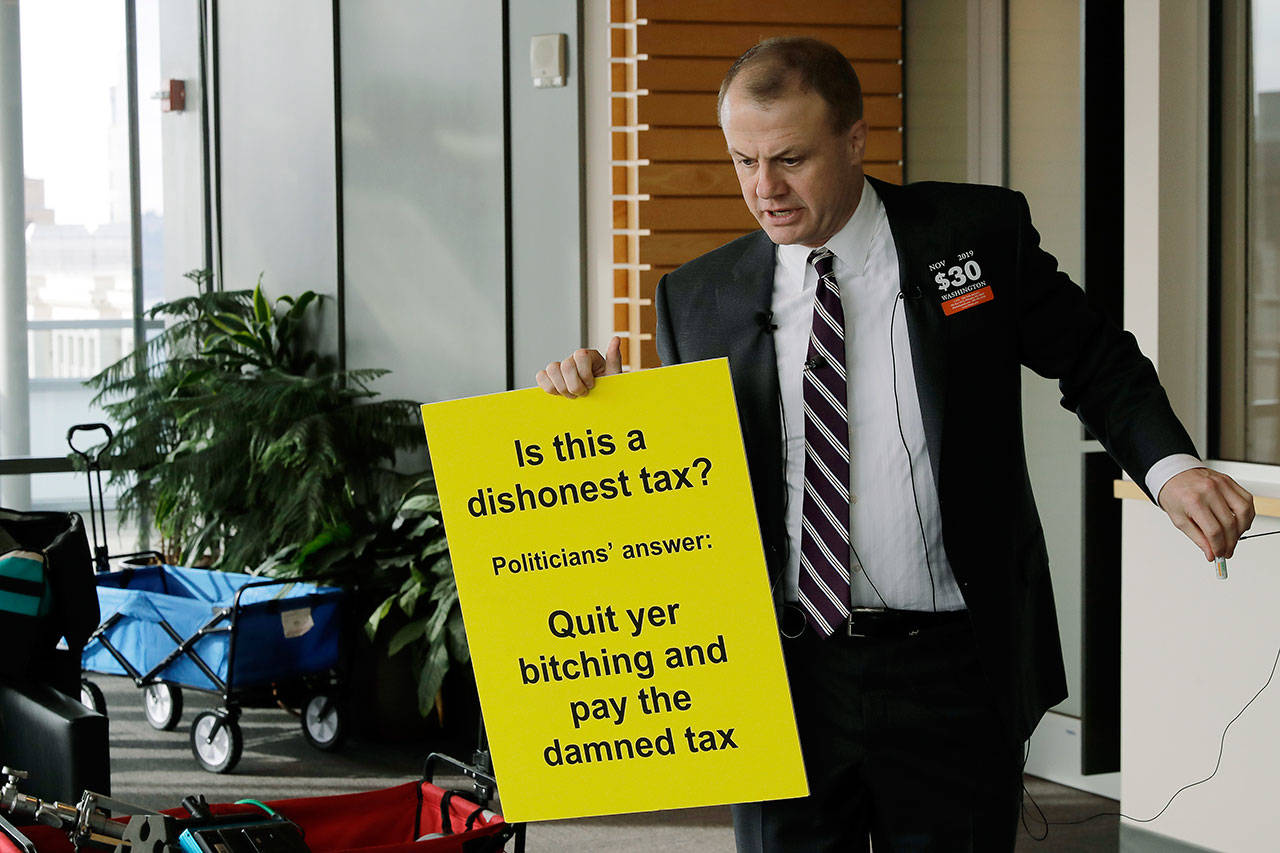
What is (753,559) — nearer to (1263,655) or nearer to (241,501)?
(1263,655)

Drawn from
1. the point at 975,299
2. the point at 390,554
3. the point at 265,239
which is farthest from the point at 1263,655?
the point at 265,239

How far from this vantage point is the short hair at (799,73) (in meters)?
1.58

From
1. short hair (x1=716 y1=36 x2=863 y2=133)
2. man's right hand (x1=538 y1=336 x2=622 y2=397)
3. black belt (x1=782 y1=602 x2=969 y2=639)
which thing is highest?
short hair (x1=716 y1=36 x2=863 y2=133)

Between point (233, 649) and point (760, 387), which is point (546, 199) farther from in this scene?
point (760, 387)

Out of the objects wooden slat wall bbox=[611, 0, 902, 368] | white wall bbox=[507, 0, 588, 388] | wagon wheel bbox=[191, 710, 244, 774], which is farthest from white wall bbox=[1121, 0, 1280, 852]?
wagon wheel bbox=[191, 710, 244, 774]

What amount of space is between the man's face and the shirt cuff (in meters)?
0.49

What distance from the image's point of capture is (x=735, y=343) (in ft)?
5.65

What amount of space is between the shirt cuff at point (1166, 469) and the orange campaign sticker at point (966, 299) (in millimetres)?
283

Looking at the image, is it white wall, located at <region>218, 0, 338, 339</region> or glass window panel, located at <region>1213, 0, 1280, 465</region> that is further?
white wall, located at <region>218, 0, 338, 339</region>

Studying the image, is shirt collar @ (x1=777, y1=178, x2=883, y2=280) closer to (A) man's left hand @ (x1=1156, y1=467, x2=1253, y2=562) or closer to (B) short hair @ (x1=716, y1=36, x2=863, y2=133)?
(B) short hair @ (x1=716, y1=36, x2=863, y2=133)

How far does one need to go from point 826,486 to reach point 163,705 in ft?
14.5

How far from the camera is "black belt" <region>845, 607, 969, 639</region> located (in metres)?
1.61

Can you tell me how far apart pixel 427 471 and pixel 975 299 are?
14.2 feet

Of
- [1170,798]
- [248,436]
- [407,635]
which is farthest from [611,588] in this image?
[248,436]
